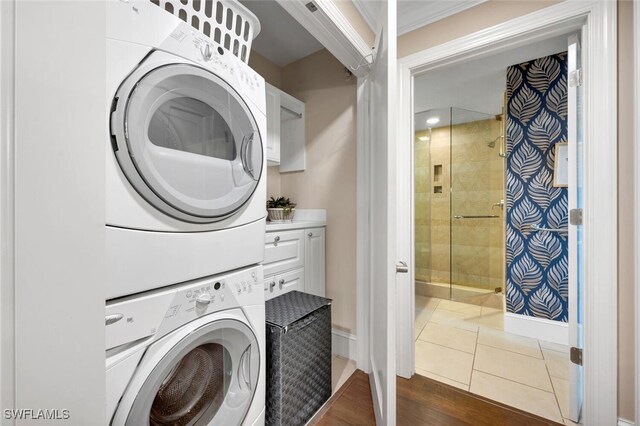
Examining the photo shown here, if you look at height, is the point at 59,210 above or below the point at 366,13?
below

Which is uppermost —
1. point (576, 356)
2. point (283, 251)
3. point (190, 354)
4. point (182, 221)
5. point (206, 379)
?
point (182, 221)

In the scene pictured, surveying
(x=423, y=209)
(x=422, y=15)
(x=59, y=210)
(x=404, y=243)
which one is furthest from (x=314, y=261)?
(x=423, y=209)

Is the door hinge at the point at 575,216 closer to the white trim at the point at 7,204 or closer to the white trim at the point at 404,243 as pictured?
the white trim at the point at 404,243

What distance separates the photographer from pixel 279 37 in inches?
71.0

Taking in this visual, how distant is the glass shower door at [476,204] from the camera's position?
103 inches

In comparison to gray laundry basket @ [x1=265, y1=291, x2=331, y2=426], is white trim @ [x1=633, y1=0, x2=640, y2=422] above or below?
above

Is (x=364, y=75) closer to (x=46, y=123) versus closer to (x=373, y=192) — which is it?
(x=373, y=192)

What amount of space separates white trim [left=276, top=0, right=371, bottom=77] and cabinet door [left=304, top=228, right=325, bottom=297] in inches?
44.5

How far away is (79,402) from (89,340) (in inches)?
3.0

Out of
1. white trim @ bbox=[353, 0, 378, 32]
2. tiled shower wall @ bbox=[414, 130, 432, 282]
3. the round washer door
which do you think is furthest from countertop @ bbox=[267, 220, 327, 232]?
tiled shower wall @ bbox=[414, 130, 432, 282]

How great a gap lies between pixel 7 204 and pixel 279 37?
6.65ft

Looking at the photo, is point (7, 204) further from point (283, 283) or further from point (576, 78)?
point (576, 78)

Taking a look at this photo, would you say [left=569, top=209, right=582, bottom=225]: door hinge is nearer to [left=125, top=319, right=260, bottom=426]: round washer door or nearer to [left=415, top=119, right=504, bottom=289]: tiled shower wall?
[left=415, top=119, right=504, bottom=289]: tiled shower wall

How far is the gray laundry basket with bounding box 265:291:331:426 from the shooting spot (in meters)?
1.05
